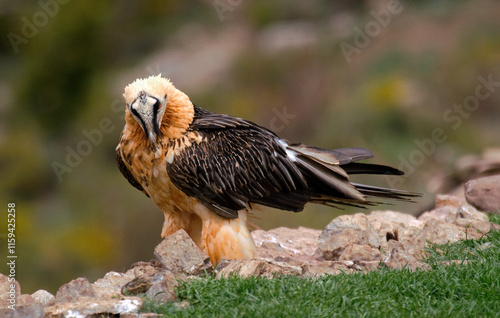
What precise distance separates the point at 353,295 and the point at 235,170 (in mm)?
Answer: 2060

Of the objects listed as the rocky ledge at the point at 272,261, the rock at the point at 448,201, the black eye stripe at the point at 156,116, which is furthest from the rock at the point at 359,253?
the rock at the point at 448,201

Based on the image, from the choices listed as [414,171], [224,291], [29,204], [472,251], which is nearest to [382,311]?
[224,291]

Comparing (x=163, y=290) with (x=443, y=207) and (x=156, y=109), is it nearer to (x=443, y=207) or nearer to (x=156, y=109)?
(x=156, y=109)

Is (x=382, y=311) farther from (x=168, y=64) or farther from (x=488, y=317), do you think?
(x=168, y=64)

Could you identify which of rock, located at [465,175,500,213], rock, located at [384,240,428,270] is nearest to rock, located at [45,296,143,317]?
rock, located at [384,240,428,270]

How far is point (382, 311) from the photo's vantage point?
4891 mm

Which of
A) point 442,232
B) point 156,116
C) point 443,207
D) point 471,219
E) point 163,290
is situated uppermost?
point 156,116

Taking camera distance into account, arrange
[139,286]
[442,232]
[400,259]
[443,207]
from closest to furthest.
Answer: [139,286] → [400,259] → [442,232] → [443,207]

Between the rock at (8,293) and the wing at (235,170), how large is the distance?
1609mm

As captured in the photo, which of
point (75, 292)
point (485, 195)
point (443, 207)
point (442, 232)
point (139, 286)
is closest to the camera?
point (139, 286)

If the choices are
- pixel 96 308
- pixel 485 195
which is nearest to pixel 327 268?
pixel 96 308

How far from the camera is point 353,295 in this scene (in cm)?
515

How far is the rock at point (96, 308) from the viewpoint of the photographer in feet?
16.2

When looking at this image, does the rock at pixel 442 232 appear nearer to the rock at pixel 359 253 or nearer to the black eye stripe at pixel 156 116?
the rock at pixel 359 253
